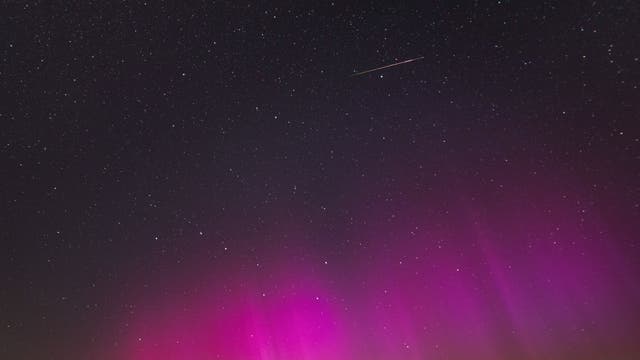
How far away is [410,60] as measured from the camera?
5.36ft

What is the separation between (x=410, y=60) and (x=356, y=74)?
0.25m

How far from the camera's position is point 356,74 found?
1.66 meters
